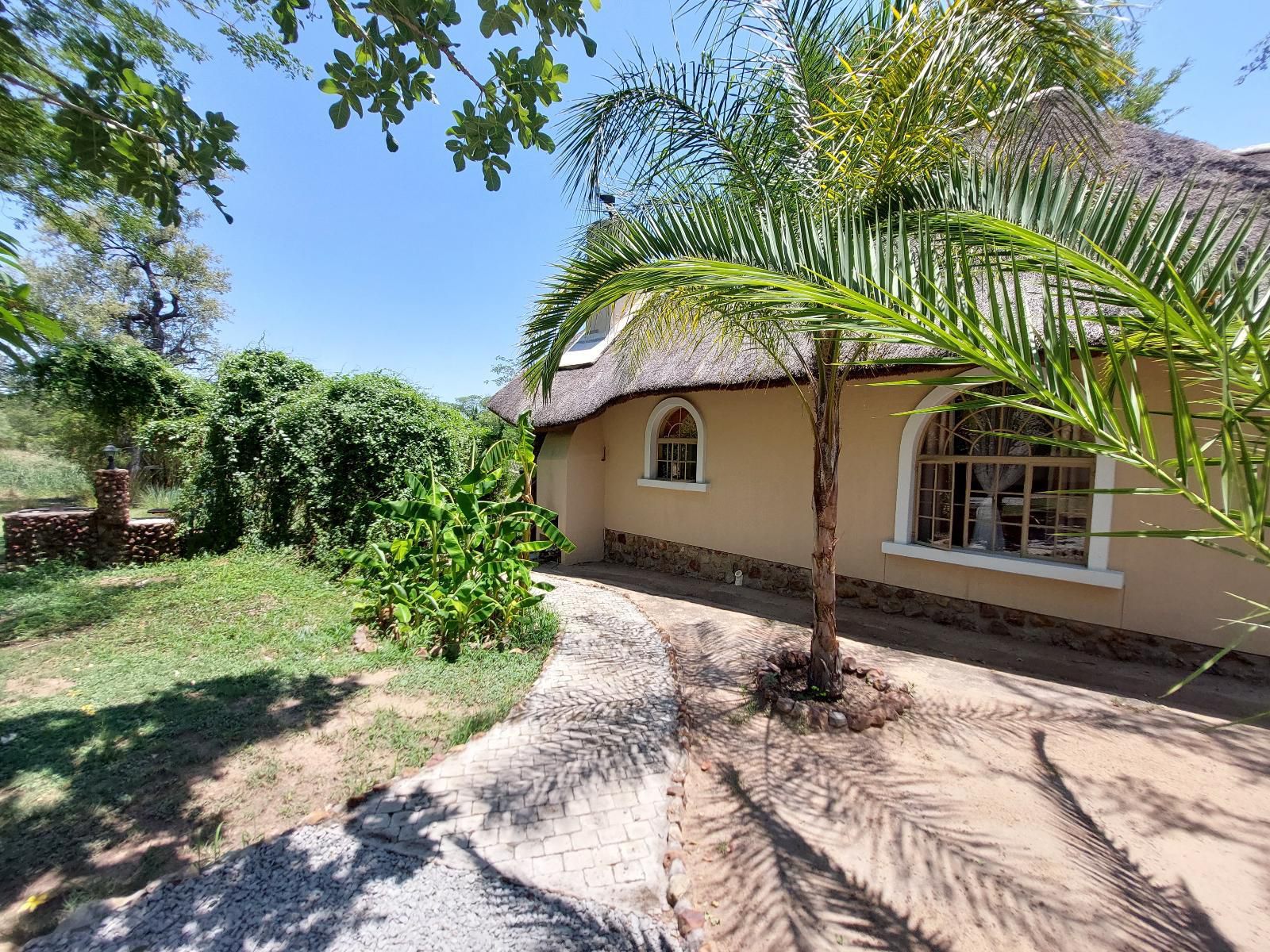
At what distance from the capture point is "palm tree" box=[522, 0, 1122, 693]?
2.79 m

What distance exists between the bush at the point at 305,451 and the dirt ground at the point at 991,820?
19.0 feet

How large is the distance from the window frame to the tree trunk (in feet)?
2.90

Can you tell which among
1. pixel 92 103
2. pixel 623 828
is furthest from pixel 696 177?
pixel 623 828

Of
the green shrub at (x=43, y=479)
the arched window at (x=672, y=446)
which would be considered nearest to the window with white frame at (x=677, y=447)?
the arched window at (x=672, y=446)

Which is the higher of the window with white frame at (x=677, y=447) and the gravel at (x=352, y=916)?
the window with white frame at (x=677, y=447)

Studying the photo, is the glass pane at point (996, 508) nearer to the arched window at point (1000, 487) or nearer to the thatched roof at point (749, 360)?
the arched window at point (1000, 487)

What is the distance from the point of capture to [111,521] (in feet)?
27.9

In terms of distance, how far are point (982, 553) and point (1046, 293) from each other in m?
5.19

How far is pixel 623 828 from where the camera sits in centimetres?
276

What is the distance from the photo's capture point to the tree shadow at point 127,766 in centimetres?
254

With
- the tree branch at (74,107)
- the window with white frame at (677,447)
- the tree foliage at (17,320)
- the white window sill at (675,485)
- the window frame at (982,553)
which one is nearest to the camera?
the tree foliage at (17,320)

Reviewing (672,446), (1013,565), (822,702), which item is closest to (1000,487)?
(1013,565)

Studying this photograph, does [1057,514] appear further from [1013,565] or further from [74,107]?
[74,107]

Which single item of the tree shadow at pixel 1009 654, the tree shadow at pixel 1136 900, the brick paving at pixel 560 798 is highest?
the tree shadow at pixel 1009 654
